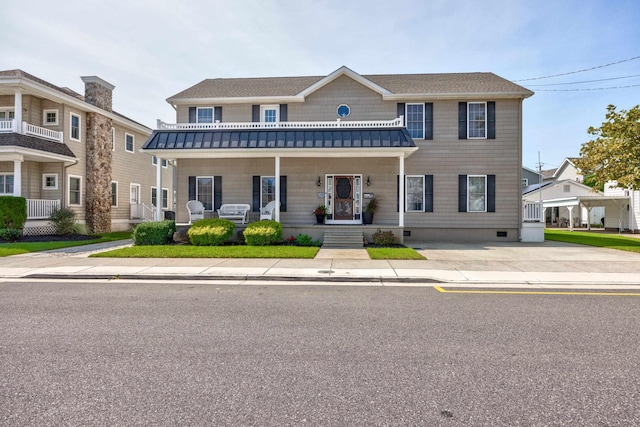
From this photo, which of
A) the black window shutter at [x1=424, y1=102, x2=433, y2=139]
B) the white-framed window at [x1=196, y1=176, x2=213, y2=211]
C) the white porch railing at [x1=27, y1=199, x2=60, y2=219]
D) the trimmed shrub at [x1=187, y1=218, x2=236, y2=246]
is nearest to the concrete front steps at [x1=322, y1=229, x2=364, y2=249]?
the trimmed shrub at [x1=187, y1=218, x2=236, y2=246]

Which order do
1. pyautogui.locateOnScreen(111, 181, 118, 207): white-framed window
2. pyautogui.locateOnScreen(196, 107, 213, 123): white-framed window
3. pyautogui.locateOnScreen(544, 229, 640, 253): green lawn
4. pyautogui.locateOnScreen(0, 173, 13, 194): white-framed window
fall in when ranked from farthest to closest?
1. pyautogui.locateOnScreen(111, 181, 118, 207): white-framed window
2. pyautogui.locateOnScreen(0, 173, 13, 194): white-framed window
3. pyautogui.locateOnScreen(196, 107, 213, 123): white-framed window
4. pyautogui.locateOnScreen(544, 229, 640, 253): green lawn

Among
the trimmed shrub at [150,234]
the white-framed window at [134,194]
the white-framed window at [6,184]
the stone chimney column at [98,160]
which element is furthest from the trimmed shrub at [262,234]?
the white-framed window at [134,194]

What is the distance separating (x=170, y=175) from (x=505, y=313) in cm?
2934

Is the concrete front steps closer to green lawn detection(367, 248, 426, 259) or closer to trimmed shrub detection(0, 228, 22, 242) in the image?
green lawn detection(367, 248, 426, 259)

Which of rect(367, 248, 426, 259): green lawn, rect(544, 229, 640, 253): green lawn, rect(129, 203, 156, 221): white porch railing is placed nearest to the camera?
rect(367, 248, 426, 259): green lawn

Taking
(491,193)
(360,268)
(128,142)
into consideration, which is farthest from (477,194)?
(128,142)

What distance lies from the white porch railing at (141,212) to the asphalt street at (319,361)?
19.9 meters

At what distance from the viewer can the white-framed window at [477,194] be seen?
1731cm

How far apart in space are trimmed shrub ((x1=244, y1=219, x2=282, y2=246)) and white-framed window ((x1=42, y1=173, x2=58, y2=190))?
41.8 ft

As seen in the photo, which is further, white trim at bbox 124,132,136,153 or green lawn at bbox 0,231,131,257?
white trim at bbox 124,132,136,153

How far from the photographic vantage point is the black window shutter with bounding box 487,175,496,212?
→ 17203 mm

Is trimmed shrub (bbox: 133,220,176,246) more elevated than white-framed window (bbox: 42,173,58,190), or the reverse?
white-framed window (bbox: 42,173,58,190)

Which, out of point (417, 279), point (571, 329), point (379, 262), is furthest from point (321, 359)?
point (379, 262)

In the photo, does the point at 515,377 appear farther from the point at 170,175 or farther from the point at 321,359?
the point at 170,175
